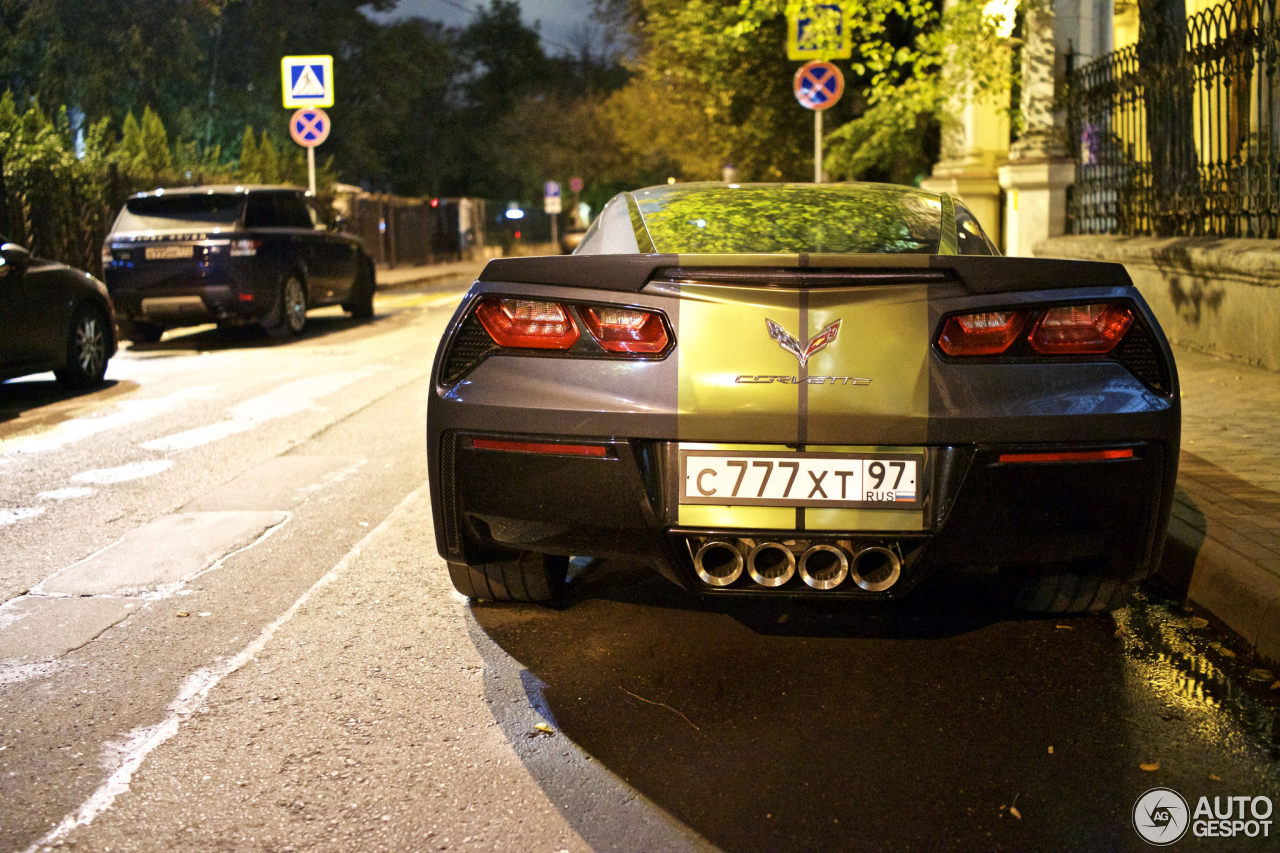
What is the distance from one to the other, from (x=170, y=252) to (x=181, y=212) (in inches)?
23.3

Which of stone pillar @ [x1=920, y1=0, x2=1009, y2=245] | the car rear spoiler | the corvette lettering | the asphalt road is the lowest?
the asphalt road

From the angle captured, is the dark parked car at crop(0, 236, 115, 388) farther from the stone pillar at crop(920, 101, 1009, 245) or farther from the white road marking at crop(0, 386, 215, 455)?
the stone pillar at crop(920, 101, 1009, 245)

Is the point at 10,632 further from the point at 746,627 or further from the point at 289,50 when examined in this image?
the point at 289,50

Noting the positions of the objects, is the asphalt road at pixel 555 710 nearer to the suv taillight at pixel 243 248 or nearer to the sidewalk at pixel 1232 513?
the sidewalk at pixel 1232 513

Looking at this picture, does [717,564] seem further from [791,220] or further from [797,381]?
[791,220]

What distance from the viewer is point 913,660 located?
12.9ft

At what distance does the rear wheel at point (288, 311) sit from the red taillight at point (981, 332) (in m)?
12.5

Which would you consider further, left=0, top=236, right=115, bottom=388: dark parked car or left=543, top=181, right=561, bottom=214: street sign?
left=543, top=181, right=561, bottom=214: street sign

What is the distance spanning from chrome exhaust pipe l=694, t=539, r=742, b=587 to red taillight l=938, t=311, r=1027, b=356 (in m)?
0.77

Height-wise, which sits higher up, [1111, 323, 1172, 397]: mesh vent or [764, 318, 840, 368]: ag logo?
[764, 318, 840, 368]: ag logo

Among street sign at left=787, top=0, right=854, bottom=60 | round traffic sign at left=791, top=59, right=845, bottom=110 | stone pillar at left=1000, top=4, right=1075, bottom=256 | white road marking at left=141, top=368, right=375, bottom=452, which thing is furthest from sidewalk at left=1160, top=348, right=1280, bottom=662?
round traffic sign at left=791, top=59, right=845, bottom=110

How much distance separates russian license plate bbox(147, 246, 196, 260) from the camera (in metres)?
14.4

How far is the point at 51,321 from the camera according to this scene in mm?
10156

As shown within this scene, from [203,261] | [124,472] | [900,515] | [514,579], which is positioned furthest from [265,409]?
[900,515]
